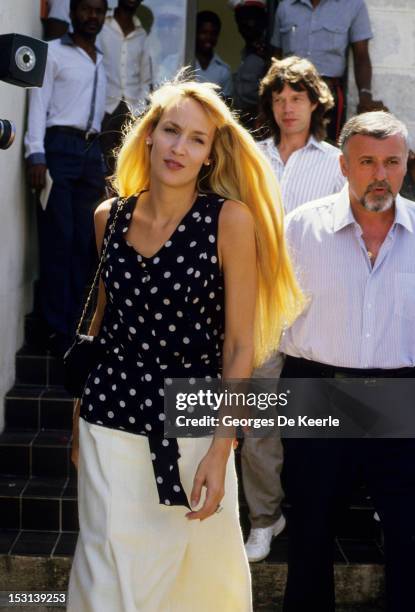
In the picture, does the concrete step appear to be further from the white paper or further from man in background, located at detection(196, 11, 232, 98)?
man in background, located at detection(196, 11, 232, 98)

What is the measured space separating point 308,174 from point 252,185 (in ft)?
5.40

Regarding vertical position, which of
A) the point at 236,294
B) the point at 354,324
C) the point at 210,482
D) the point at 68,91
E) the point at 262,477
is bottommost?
the point at 262,477

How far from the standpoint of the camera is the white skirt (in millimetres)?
2615

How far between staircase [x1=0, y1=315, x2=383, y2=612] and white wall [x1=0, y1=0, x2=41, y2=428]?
192mm

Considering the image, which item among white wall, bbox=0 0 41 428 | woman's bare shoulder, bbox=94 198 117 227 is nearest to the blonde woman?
woman's bare shoulder, bbox=94 198 117 227

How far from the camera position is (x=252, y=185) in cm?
284

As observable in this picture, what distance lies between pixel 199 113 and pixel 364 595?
2480 mm

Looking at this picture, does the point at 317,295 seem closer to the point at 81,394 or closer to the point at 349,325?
the point at 349,325

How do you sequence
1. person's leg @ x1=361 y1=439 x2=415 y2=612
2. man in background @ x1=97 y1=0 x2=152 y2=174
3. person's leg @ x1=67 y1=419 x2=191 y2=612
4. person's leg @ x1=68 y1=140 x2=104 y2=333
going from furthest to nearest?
man in background @ x1=97 y1=0 x2=152 y2=174 < person's leg @ x1=68 y1=140 x2=104 y2=333 < person's leg @ x1=361 y1=439 x2=415 y2=612 < person's leg @ x1=67 y1=419 x2=191 y2=612

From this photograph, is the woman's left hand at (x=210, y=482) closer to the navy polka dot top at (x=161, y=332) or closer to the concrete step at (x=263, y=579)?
the navy polka dot top at (x=161, y=332)

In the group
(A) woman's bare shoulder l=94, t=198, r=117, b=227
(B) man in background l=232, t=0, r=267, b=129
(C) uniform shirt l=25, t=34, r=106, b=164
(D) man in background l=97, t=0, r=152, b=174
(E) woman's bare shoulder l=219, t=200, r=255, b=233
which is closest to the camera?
(E) woman's bare shoulder l=219, t=200, r=255, b=233

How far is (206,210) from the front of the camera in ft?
9.02

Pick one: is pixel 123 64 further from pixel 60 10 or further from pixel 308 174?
pixel 308 174

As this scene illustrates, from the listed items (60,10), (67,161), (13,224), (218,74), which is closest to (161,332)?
(13,224)
